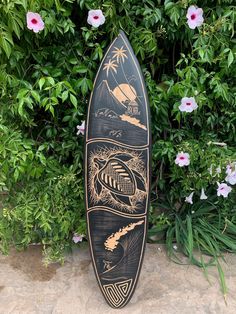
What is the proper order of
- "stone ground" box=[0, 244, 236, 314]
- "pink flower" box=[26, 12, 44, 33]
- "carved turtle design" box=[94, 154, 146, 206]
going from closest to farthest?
"pink flower" box=[26, 12, 44, 33] < "carved turtle design" box=[94, 154, 146, 206] < "stone ground" box=[0, 244, 236, 314]

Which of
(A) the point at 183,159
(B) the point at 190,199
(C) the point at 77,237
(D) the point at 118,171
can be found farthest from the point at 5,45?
(B) the point at 190,199

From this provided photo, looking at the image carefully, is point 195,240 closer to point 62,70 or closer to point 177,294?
point 177,294

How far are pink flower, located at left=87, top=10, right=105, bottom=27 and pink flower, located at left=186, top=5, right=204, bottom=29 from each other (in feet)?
1.57

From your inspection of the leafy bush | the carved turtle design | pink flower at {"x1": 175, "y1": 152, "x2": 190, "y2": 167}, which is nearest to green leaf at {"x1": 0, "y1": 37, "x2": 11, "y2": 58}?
the leafy bush

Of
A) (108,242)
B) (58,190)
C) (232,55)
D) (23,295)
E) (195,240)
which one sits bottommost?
(23,295)

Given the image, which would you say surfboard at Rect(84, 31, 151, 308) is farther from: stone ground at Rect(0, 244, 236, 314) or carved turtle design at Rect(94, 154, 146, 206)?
stone ground at Rect(0, 244, 236, 314)

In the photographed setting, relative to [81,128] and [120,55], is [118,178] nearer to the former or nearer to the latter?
[81,128]

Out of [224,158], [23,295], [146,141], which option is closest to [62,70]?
[146,141]

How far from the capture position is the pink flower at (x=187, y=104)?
224 cm

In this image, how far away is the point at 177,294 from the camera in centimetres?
245

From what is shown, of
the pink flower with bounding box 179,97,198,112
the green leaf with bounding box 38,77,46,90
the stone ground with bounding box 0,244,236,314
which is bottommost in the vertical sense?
the stone ground with bounding box 0,244,236,314

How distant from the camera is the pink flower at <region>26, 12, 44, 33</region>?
6.31 feet

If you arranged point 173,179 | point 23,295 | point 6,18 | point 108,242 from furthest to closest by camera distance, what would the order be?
point 173,179 → point 23,295 → point 108,242 → point 6,18

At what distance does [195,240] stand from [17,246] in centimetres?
128
